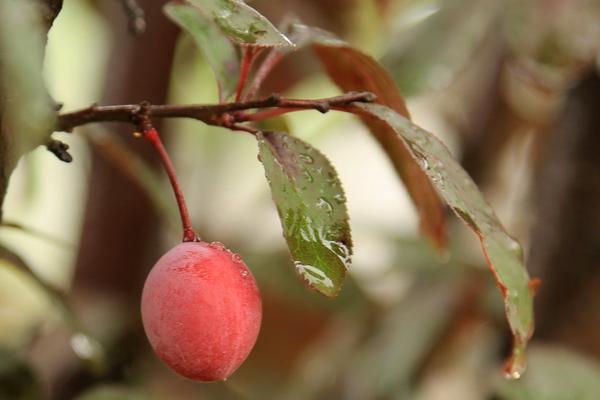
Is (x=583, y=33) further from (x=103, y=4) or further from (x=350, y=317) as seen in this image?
(x=103, y=4)

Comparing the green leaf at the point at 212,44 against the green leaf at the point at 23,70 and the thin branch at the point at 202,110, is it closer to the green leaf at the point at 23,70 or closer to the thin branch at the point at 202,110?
the thin branch at the point at 202,110

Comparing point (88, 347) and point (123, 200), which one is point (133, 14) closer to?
point (88, 347)

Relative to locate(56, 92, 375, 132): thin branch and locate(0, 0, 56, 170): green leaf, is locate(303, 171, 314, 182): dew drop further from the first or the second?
locate(0, 0, 56, 170): green leaf

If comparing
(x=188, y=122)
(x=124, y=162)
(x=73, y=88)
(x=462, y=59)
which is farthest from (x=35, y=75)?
(x=73, y=88)

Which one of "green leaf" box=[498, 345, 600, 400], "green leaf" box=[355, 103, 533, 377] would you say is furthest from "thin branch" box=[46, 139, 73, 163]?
"green leaf" box=[498, 345, 600, 400]

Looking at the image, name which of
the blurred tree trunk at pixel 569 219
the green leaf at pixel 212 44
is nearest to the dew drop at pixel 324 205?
the green leaf at pixel 212 44

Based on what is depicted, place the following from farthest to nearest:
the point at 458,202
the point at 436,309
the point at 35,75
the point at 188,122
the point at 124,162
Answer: the point at 188,122 → the point at 436,309 → the point at 124,162 → the point at 458,202 → the point at 35,75

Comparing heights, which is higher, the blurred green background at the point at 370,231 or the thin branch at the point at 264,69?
the thin branch at the point at 264,69

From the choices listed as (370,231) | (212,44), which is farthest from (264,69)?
(370,231)
